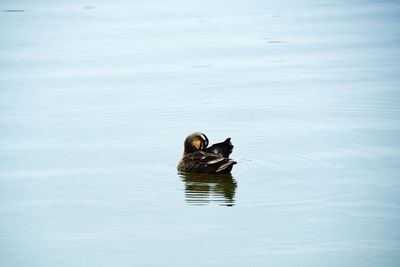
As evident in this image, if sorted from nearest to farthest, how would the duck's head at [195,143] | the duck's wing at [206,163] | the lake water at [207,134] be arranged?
the lake water at [207,134] < the duck's wing at [206,163] < the duck's head at [195,143]

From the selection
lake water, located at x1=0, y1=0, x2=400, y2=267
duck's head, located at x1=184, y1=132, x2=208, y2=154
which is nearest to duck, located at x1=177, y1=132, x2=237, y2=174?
duck's head, located at x1=184, y1=132, x2=208, y2=154

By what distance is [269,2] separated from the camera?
22.6 m

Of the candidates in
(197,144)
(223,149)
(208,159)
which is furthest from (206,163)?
(197,144)

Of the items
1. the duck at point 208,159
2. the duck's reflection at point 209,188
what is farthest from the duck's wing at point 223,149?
the duck's reflection at point 209,188

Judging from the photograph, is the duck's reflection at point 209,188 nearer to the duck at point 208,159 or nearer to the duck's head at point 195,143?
the duck at point 208,159

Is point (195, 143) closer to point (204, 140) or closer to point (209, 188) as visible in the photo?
point (204, 140)

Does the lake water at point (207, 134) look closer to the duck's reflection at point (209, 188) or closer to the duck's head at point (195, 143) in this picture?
the duck's reflection at point (209, 188)

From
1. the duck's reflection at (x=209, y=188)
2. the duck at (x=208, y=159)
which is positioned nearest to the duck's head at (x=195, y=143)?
the duck at (x=208, y=159)

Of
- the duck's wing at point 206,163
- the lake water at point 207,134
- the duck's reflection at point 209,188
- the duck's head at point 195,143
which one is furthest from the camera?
the duck's head at point 195,143

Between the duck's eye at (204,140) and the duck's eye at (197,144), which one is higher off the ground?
the duck's eye at (204,140)

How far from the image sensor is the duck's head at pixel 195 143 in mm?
9922

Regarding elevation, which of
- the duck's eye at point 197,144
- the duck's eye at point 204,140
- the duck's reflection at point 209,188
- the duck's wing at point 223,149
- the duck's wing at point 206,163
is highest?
the duck's eye at point 204,140

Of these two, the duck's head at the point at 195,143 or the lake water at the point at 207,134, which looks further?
the duck's head at the point at 195,143

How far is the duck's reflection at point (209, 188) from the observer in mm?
8688
